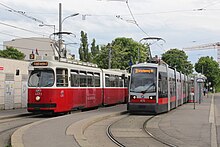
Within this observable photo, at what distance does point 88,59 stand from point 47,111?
220 feet

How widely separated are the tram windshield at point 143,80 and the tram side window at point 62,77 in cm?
415

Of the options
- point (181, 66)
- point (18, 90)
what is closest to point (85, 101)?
point (18, 90)

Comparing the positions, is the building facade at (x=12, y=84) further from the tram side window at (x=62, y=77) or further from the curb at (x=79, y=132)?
the curb at (x=79, y=132)

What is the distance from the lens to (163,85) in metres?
26.6

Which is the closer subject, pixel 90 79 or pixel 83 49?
pixel 90 79

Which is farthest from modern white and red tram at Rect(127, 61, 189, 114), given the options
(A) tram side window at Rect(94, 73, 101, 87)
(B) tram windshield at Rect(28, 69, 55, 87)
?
(A) tram side window at Rect(94, 73, 101, 87)

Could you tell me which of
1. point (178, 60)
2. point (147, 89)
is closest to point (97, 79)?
point (147, 89)

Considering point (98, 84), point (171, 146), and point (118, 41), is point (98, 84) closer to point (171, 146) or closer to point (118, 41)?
point (171, 146)

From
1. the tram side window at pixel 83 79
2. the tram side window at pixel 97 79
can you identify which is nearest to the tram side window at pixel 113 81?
the tram side window at pixel 97 79

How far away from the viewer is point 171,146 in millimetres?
12820

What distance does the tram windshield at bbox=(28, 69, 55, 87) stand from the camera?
2319cm

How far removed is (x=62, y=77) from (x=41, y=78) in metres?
1.21

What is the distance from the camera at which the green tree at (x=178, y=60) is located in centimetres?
9419

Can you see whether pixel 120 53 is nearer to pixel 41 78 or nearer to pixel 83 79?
pixel 83 79
